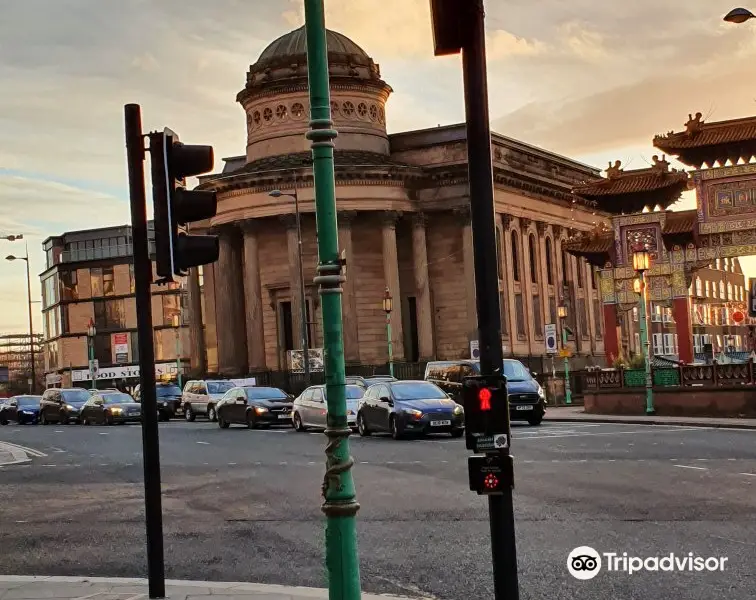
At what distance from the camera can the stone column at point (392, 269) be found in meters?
71.4

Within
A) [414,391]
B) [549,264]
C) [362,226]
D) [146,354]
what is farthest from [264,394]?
[549,264]

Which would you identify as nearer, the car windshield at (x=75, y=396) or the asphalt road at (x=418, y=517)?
the asphalt road at (x=418, y=517)

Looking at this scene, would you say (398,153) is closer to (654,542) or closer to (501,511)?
(654,542)

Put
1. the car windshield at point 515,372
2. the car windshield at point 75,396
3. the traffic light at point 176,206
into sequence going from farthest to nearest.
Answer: the car windshield at point 75,396 → the car windshield at point 515,372 → the traffic light at point 176,206

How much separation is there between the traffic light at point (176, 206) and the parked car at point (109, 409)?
4350cm

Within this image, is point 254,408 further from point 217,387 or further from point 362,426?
point 217,387

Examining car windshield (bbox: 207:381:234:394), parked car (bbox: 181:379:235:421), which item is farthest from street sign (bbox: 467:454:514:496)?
car windshield (bbox: 207:381:234:394)

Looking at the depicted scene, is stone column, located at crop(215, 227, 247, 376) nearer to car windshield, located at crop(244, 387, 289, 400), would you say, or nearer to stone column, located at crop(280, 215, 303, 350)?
stone column, located at crop(280, 215, 303, 350)

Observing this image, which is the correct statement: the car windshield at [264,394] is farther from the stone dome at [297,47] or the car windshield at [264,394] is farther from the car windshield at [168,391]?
the stone dome at [297,47]

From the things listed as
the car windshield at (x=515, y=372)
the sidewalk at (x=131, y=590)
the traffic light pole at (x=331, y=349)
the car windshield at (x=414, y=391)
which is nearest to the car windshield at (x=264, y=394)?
the car windshield at (x=515, y=372)

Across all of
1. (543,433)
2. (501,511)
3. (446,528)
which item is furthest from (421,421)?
(501,511)

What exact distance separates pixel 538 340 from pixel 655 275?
27.2 metres

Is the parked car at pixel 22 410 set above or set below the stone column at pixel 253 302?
below

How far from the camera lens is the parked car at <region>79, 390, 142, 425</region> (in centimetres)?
5225
